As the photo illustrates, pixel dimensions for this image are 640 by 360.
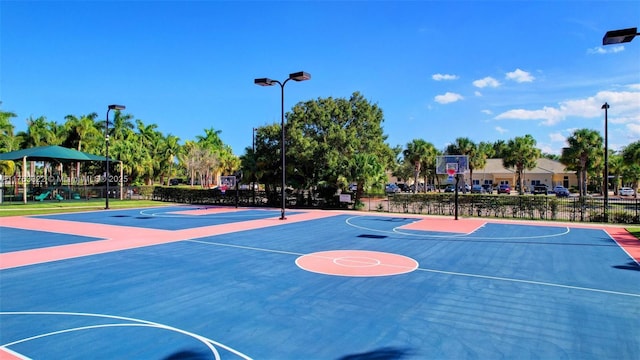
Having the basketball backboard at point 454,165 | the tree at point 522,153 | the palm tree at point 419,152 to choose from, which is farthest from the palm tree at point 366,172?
the tree at point 522,153

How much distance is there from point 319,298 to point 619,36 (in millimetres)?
10411

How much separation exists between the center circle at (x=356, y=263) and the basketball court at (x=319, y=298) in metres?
0.06

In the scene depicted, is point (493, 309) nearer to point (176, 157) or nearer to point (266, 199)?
point (266, 199)

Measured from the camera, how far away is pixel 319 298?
831 cm

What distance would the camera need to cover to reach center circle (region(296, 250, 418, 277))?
10668mm

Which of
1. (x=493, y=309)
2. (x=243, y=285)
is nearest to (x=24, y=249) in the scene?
(x=243, y=285)

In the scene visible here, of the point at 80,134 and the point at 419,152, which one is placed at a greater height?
the point at 80,134

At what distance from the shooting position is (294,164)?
32094 millimetres

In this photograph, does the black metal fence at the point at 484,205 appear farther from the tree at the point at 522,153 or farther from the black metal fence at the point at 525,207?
the tree at the point at 522,153

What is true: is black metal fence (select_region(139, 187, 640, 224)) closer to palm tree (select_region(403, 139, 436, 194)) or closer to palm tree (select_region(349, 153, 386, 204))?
palm tree (select_region(349, 153, 386, 204))

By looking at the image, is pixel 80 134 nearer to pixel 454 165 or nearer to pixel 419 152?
pixel 419 152

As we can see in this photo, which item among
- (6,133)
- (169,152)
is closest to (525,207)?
(169,152)

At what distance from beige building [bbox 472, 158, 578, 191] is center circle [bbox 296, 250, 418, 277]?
5843cm

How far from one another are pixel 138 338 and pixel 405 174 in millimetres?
73325
